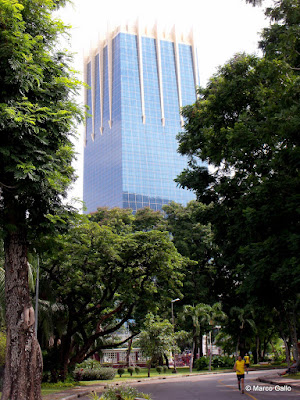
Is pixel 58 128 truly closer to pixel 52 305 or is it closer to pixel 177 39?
pixel 52 305

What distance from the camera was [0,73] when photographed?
34.8ft

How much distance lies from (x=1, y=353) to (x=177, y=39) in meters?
95.2

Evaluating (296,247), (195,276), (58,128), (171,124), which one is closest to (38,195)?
(58,128)

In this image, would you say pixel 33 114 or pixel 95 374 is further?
pixel 95 374

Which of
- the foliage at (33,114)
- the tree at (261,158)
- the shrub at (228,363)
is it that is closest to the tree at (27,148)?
the foliage at (33,114)

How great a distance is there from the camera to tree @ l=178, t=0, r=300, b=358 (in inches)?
459

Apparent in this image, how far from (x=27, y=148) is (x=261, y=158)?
26.5 ft

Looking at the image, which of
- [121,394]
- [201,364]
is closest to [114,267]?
[121,394]

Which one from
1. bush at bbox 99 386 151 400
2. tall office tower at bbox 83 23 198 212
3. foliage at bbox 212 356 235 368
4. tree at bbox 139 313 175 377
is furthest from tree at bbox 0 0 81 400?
tall office tower at bbox 83 23 198 212

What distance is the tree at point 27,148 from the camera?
1024 cm

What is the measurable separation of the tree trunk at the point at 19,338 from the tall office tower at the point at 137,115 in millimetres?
75103

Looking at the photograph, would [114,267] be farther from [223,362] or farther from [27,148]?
[223,362]

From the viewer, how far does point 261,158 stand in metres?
14.9

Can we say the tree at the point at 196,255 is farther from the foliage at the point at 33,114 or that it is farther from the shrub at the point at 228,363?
the foliage at the point at 33,114
